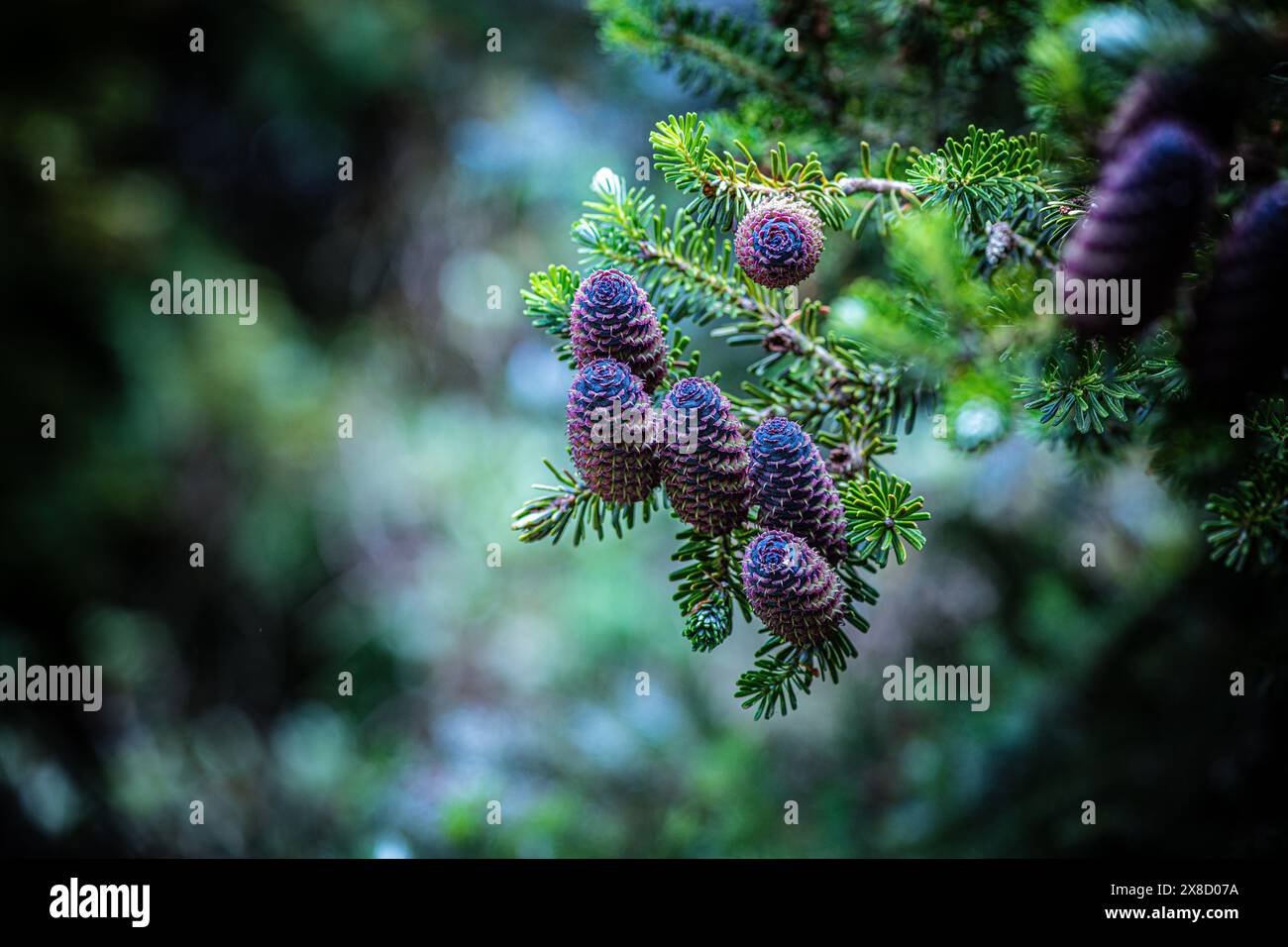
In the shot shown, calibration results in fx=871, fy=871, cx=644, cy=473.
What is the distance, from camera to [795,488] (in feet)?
→ 1.76

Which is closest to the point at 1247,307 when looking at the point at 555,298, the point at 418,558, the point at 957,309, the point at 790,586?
the point at 957,309

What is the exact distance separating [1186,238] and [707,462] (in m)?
A: 0.29

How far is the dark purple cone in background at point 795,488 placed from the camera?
1.75 ft

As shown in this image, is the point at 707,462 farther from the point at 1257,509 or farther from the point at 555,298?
the point at 1257,509

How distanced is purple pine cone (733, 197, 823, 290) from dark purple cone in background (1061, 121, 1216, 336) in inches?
5.9

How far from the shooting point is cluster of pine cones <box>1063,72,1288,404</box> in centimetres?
45

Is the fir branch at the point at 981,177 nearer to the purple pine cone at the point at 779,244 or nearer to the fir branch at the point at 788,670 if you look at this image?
the purple pine cone at the point at 779,244

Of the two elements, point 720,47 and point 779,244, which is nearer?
point 779,244

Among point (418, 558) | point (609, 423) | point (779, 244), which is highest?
point (779, 244)

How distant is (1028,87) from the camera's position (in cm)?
68

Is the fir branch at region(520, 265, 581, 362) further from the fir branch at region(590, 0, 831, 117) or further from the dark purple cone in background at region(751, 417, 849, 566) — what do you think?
the fir branch at region(590, 0, 831, 117)

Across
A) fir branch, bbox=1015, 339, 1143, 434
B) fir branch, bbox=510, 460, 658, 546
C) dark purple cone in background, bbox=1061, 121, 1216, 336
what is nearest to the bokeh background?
fir branch, bbox=1015, 339, 1143, 434
